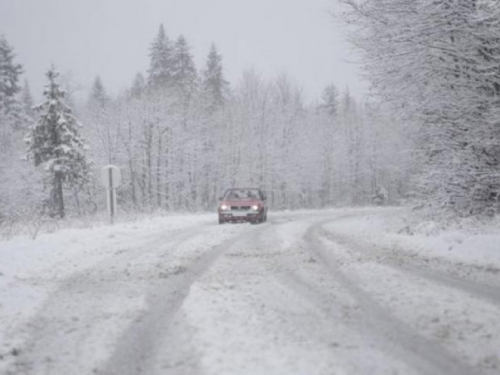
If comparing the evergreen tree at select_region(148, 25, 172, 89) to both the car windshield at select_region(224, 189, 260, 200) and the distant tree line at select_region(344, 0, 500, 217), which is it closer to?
the car windshield at select_region(224, 189, 260, 200)

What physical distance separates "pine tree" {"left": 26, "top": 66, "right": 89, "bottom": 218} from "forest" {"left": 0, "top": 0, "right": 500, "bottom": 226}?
0.09 m

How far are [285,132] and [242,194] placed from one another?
25.5m

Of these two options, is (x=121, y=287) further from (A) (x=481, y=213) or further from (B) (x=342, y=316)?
(A) (x=481, y=213)

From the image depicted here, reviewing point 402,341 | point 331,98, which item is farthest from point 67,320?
point 331,98

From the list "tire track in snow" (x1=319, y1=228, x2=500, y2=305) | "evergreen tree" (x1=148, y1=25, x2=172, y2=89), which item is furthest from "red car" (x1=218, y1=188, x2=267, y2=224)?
"evergreen tree" (x1=148, y1=25, x2=172, y2=89)

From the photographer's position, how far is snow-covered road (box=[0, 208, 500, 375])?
13.8 ft

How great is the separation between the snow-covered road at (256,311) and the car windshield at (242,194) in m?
12.6

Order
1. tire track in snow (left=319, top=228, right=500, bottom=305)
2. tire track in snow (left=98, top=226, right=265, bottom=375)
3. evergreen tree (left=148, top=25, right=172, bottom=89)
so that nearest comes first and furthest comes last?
tire track in snow (left=98, top=226, right=265, bottom=375), tire track in snow (left=319, top=228, right=500, bottom=305), evergreen tree (left=148, top=25, right=172, bottom=89)

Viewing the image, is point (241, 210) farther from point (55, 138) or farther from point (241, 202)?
point (55, 138)

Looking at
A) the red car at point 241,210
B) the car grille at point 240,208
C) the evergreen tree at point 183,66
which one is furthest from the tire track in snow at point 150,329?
the evergreen tree at point 183,66

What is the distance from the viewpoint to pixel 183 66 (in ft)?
179

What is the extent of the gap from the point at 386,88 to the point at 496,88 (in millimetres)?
3393

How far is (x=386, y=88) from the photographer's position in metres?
13.9

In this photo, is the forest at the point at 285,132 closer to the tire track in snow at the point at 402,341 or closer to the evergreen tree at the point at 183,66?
the evergreen tree at the point at 183,66
